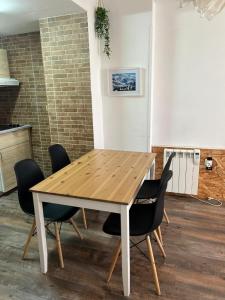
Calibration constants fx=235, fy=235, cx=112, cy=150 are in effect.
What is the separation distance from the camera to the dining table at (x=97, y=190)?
5.45 feet

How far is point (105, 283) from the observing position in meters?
1.90

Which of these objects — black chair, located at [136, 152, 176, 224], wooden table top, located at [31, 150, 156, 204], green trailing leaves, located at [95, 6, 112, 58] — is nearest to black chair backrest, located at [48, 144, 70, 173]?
wooden table top, located at [31, 150, 156, 204]

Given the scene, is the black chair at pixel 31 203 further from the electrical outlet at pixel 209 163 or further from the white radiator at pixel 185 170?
the electrical outlet at pixel 209 163

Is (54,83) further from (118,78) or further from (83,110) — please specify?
(118,78)

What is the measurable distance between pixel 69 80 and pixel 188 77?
1.55 metres

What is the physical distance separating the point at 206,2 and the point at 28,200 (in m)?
2.13

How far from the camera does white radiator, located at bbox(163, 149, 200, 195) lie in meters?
3.11

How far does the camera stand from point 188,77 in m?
3.02

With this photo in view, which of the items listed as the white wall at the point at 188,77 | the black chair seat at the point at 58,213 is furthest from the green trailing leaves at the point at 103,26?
the black chair seat at the point at 58,213

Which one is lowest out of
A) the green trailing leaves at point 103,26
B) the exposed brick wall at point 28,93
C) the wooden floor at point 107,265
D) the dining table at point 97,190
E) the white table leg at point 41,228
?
the wooden floor at point 107,265

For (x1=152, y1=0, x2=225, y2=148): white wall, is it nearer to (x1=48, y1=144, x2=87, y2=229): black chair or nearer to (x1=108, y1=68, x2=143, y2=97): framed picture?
(x1=108, y1=68, x2=143, y2=97): framed picture

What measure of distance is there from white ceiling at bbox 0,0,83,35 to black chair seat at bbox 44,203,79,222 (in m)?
Result: 2.14

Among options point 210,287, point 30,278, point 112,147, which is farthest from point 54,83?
point 210,287

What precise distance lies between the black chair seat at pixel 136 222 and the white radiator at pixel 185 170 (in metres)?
1.21
